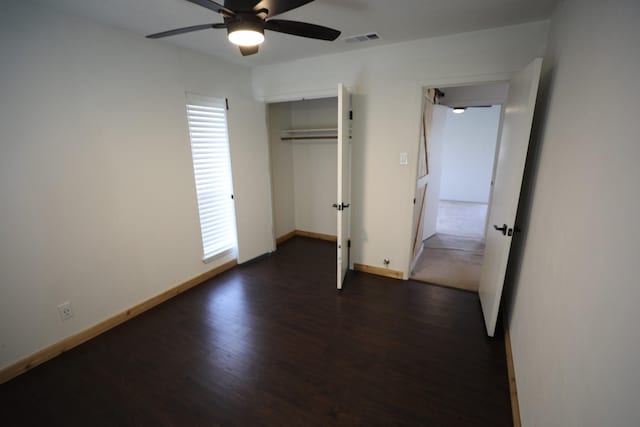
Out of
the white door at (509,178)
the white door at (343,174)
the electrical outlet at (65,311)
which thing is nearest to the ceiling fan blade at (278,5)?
the white door at (343,174)

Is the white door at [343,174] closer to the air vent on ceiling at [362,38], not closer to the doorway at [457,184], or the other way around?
the air vent on ceiling at [362,38]

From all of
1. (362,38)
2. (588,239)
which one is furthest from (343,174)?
(588,239)

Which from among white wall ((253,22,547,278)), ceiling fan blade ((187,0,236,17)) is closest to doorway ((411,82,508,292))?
white wall ((253,22,547,278))

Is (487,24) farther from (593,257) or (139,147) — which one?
(139,147)

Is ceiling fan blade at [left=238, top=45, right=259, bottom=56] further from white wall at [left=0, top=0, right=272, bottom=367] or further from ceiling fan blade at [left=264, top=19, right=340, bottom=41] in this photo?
white wall at [left=0, top=0, right=272, bottom=367]

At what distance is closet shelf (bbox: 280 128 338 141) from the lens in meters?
4.20

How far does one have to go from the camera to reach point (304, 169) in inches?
181

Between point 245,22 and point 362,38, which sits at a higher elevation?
point 362,38

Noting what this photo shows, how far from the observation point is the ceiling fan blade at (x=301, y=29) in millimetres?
1594

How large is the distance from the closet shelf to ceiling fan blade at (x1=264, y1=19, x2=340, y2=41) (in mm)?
2413

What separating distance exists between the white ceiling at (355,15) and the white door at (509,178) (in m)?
0.48

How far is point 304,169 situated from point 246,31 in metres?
3.09

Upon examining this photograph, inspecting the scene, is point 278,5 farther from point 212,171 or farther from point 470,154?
point 470,154

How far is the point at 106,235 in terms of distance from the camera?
92.0 inches
